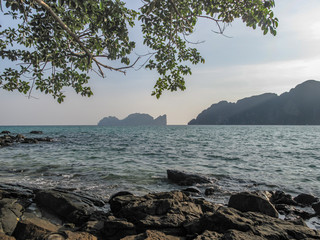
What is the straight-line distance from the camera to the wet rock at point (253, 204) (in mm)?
6492

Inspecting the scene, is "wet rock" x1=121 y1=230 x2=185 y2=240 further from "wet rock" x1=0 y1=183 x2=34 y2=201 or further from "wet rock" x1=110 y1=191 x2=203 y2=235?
"wet rock" x1=0 y1=183 x2=34 y2=201

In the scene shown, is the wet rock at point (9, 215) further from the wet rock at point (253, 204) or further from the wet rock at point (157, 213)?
the wet rock at point (253, 204)

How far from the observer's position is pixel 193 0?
7.16 metres

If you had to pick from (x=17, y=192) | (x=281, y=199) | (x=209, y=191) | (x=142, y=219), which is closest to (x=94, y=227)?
(x=142, y=219)

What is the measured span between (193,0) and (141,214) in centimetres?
655

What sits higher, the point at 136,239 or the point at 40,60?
the point at 40,60

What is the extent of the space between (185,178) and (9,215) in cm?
774

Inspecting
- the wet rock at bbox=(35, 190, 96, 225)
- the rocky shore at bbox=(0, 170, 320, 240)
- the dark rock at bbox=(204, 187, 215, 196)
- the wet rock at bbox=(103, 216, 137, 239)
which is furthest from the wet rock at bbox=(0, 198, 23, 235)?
the dark rock at bbox=(204, 187, 215, 196)

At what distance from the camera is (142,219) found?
520cm

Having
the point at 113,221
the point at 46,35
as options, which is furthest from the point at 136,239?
the point at 46,35

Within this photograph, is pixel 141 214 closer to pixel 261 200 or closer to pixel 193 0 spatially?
pixel 261 200

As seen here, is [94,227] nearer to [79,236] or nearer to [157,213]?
[79,236]

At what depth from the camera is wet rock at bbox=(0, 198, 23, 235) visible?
15.3 ft

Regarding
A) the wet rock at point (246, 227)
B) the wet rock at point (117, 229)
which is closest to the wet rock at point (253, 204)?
the wet rock at point (246, 227)
